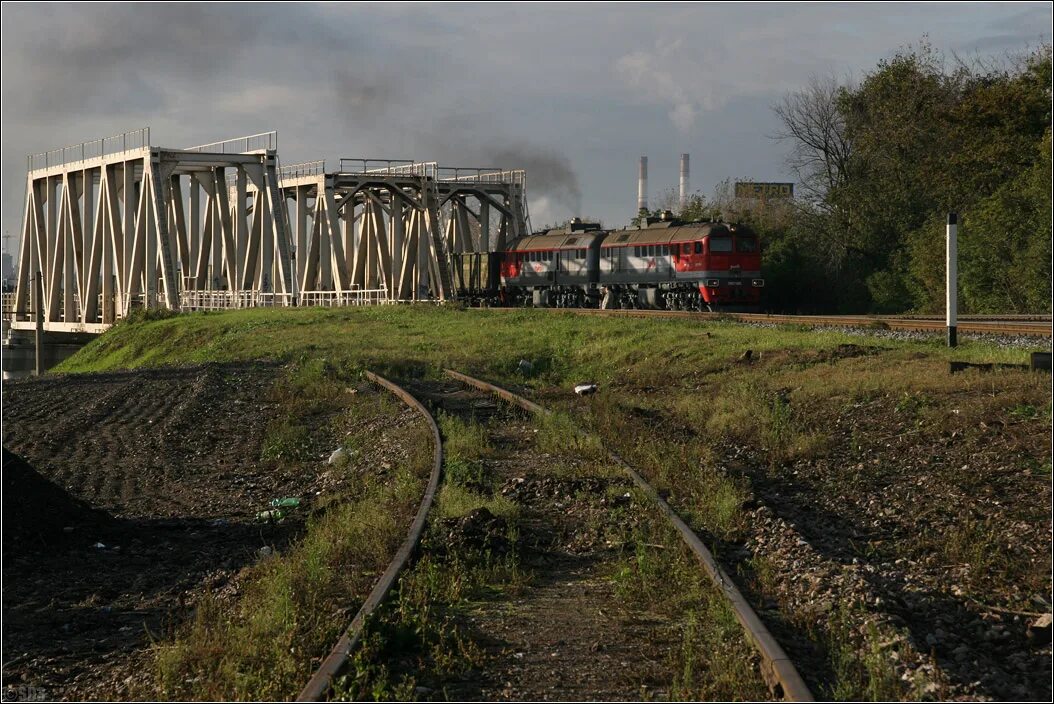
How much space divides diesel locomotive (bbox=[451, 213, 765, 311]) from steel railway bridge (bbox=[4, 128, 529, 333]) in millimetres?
4698

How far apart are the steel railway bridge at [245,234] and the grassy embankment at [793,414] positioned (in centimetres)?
2543

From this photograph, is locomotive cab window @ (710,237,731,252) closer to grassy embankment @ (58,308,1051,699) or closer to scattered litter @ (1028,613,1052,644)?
grassy embankment @ (58,308,1051,699)

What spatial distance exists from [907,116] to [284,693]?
41.3 meters

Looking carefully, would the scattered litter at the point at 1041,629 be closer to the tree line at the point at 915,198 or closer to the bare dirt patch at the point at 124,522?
the bare dirt patch at the point at 124,522

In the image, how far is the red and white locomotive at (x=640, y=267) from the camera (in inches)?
1487

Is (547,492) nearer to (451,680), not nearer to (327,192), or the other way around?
(451,680)

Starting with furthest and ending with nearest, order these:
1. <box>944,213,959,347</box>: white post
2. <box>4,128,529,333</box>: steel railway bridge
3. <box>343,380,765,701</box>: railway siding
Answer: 1. <box>4,128,529,333</box>: steel railway bridge
2. <box>944,213,959,347</box>: white post
3. <box>343,380,765,701</box>: railway siding

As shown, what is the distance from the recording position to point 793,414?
14438 millimetres

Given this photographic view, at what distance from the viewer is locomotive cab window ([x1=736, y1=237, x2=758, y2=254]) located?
1496 inches

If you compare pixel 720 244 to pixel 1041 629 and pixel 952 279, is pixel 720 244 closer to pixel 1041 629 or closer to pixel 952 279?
pixel 952 279

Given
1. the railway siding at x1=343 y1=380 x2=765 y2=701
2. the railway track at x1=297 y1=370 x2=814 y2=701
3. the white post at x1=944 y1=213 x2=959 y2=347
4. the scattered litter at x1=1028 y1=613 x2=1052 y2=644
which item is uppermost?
the white post at x1=944 y1=213 x2=959 y2=347

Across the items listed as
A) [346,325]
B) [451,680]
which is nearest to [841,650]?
[451,680]

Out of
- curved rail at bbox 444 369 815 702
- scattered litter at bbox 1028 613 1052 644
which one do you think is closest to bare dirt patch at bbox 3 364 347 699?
curved rail at bbox 444 369 815 702

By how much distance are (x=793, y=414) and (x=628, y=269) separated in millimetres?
27993
